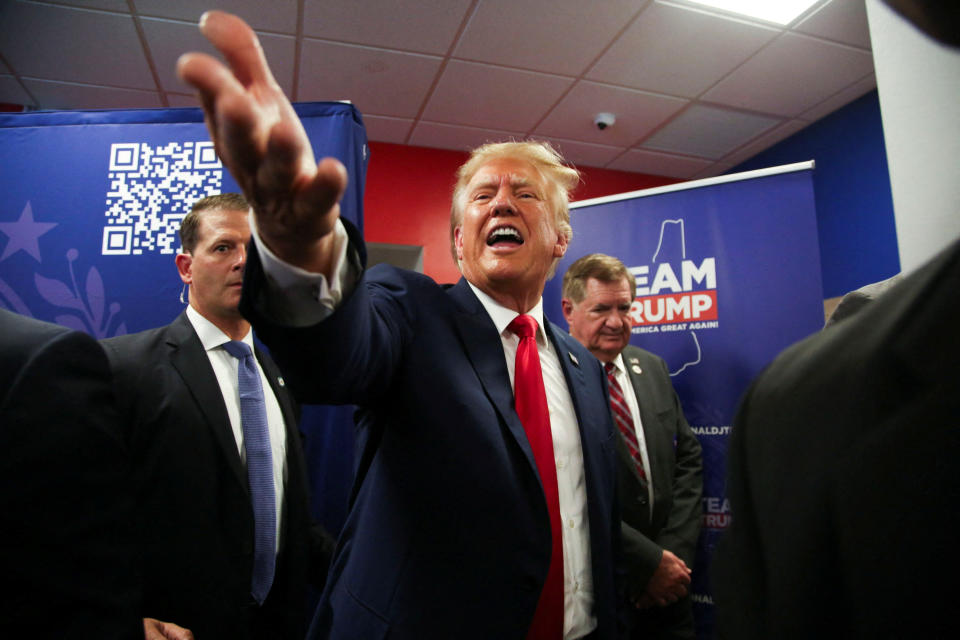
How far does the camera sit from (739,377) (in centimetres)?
227

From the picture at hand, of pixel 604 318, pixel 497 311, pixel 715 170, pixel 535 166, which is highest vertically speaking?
pixel 715 170

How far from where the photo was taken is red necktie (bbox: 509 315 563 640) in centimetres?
99

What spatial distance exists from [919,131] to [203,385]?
153cm

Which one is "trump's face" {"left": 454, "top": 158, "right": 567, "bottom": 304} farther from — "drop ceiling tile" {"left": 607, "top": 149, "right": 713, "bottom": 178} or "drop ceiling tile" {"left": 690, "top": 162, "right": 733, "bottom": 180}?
"drop ceiling tile" {"left": 690, "top": 162, "right": 733, "bottom": 180}

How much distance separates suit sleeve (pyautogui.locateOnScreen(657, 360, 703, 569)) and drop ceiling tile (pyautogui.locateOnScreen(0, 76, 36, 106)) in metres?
4.35

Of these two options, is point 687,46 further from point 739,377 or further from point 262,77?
point 262,77

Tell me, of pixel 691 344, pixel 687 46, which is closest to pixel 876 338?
pixel 691 344

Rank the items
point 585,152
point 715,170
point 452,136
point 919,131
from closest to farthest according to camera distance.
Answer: point 919,131, point 452,136, point 585,152, point 715,170

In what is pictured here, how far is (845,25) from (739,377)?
2376mm

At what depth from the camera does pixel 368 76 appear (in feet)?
11.6

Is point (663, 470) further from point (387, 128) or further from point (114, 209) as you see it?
point (387, 128)

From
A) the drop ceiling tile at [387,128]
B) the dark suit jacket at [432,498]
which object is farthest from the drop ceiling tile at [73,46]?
the dark suit jacket at [432,498]

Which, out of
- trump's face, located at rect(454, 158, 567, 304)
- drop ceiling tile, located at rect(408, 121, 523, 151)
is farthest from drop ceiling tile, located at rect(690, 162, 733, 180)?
trump's face, located at rect(454, 158, 567, 304)

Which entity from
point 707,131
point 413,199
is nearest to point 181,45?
point 413,199
